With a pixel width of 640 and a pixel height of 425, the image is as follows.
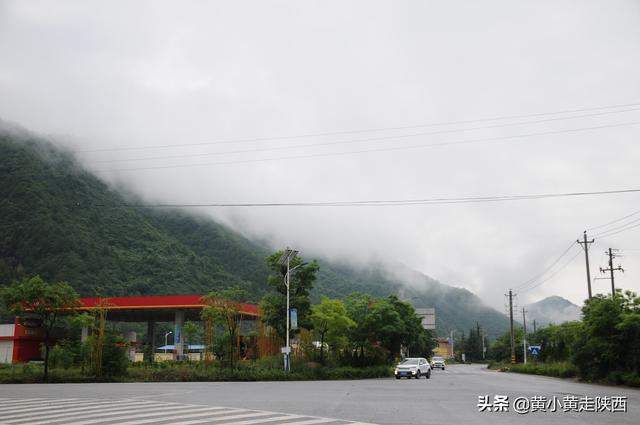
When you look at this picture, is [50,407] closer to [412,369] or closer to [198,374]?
[198,374]

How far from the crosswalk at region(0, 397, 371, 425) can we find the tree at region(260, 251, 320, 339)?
69.4ft

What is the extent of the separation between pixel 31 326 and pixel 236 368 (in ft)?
93.2

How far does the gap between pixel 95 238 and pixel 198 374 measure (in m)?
63.8

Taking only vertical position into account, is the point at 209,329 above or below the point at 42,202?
below

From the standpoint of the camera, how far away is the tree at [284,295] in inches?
1486

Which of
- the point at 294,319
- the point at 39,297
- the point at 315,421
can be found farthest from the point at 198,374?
the point at 315,421

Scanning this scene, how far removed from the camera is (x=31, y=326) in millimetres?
52188

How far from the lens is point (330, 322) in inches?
1565

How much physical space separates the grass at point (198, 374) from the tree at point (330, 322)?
281 centimetres

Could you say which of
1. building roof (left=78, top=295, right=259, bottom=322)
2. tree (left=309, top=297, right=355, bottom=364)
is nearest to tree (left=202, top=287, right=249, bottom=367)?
tree (left=309, top=297, right=355, bottom=364)

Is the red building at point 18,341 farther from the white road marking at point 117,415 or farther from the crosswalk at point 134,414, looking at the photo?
the white road marking at point 117,415

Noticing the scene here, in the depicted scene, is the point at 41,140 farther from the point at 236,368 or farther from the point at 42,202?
the point at 236,368

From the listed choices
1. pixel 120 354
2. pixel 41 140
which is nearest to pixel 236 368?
pixel 120 354

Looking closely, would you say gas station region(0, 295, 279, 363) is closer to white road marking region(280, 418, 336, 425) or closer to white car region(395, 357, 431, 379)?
white car region(395, 357, 431, 379)
